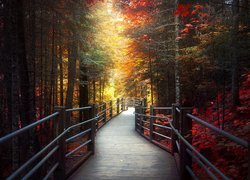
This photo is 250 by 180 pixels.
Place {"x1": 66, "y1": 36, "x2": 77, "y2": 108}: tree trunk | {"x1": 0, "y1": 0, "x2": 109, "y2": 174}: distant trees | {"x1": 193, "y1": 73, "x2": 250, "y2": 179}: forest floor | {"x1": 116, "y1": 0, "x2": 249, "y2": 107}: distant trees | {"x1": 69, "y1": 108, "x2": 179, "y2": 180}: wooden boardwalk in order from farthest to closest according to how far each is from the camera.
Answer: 1. {"x1": 66, "y1": 36, "x2": 77, "y2": 108}: tree trunk
2. {"x1": 116, "y1": 0, "x2": 249, "y2": 107}: distant trees
3. {"x1": 193, "y1": 73, "x2": 250, "y2": 179}: forest floor
4. {"x1": 0, "y1": 0, "x2": 109, "y2": 174}: distant trees
5. {"x1": 69, "y1": 108, "x2": 179, "y2": 180}: wooden boardwalk

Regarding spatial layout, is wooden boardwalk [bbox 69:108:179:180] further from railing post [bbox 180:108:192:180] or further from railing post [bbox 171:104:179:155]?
railing post [bbox 180:108:192:180]

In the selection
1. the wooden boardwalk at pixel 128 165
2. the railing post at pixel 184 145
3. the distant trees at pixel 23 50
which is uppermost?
the distant trees at pixel 23 50

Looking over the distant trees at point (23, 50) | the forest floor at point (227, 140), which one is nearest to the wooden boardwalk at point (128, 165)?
the forest floor at point (227, 140)

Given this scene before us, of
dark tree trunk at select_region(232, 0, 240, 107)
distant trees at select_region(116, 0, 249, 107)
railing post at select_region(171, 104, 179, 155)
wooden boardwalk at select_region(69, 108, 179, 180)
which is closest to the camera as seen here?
wooden boardwalk at select_region(69, 108, 179, 180)

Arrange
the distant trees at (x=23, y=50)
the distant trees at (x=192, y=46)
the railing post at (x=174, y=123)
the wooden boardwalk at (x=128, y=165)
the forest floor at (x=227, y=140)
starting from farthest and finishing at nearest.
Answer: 1. the distant trees at (x=192, y=46)
2. the railing post at (x=174, y=123)
3. the forest floor at (x=227, y=140)
4. the distant trees at (x=23, y=50)
5. the wooden boardwalk at (x=128, y=165)

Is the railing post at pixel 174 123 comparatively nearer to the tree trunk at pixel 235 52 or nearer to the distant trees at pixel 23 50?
the tree trunk at pixel 235 52

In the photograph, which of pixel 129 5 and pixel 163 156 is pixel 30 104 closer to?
pixel 163 156

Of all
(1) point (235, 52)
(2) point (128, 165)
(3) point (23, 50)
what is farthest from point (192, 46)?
(3) point (23, 50)

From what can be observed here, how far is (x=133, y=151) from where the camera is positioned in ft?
24.4

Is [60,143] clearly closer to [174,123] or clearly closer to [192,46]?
[174,123]

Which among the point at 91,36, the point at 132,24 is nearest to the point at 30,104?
the point at 91,36

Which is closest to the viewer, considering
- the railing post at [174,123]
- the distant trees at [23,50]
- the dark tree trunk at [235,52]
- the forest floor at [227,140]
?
the distant trees at [23,50]

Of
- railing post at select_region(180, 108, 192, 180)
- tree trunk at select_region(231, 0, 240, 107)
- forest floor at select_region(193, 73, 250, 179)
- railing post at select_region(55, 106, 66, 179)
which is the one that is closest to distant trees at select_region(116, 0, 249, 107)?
tree trunk at select_region(231, 0, 240, 107)

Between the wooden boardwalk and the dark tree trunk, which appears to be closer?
the wooden boardwalk
